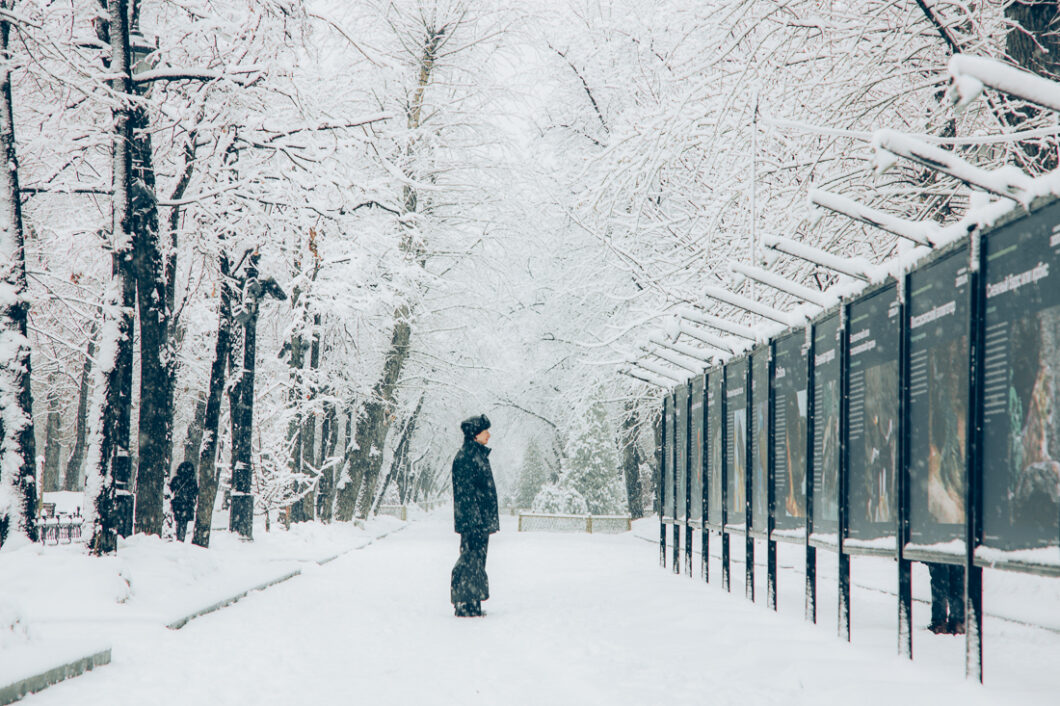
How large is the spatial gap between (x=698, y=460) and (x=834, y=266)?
7098 millimetres

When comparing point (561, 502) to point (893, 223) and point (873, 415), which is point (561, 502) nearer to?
point (873, 415)

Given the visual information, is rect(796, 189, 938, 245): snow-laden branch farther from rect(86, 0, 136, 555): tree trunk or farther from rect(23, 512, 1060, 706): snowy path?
rect(86, 0, 136, 555): tree trunk

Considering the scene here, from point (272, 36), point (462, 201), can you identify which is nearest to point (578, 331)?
point (462, 201)

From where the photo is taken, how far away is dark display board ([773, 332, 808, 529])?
905cm

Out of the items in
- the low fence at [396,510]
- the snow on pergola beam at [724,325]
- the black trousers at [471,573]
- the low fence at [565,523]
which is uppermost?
the snow on pergola beam at [724,325]

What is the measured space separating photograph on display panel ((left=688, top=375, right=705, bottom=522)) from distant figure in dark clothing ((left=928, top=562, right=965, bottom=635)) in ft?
18.7

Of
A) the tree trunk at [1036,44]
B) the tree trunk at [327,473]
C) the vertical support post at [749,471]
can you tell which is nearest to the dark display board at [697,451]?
the vertical support post at [749,471]

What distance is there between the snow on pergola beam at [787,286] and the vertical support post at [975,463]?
8.93 ft

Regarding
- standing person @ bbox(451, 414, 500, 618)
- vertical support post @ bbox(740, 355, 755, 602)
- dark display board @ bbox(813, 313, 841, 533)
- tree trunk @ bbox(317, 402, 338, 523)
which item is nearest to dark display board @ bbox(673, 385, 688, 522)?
vertical support post @ bbox(740, 355, 755, 602)

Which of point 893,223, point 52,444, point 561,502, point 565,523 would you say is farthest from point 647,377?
point 52,444

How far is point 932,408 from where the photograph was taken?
19.9ft

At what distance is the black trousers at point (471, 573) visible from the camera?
10.4 m

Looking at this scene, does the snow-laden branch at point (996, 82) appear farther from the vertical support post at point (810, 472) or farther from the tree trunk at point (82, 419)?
the tree trunk at point (82, 419)

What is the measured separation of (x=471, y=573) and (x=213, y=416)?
7907 millimetres
